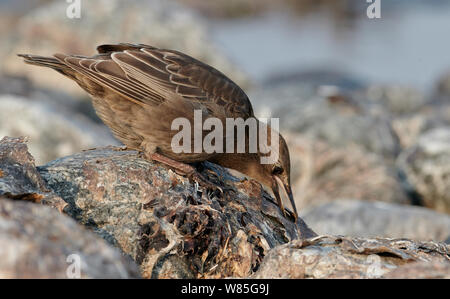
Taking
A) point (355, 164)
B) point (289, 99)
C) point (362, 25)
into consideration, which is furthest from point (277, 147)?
Answer: point (362, 25)

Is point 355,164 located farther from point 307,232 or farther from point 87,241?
point 87,241

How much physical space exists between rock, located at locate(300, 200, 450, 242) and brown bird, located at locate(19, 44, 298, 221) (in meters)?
1.90

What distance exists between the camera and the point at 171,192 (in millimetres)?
4234

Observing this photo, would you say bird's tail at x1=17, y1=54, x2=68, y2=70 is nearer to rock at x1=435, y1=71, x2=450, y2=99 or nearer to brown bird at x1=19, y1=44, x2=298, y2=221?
brown bird at x1=19, y1=44, x2=298, y2=221

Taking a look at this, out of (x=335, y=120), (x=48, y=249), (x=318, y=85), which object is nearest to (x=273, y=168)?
(x=48, y=249)

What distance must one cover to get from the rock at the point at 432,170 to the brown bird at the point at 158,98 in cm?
454

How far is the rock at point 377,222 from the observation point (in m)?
7.00

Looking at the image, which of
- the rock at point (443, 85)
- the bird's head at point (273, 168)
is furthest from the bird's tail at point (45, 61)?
the rock at point (443, 85)

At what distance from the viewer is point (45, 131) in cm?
804

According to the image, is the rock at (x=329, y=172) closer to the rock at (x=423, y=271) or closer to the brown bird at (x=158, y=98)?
the brown bird at (x=158, y=98)

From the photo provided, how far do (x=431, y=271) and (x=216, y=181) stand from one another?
2047 mm

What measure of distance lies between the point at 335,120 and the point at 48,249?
836 cm

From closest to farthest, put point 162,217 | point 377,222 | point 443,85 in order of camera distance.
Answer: point 162,217 → point 377,222 → point 443,85

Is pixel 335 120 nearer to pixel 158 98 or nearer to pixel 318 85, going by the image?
pixel 318 85
